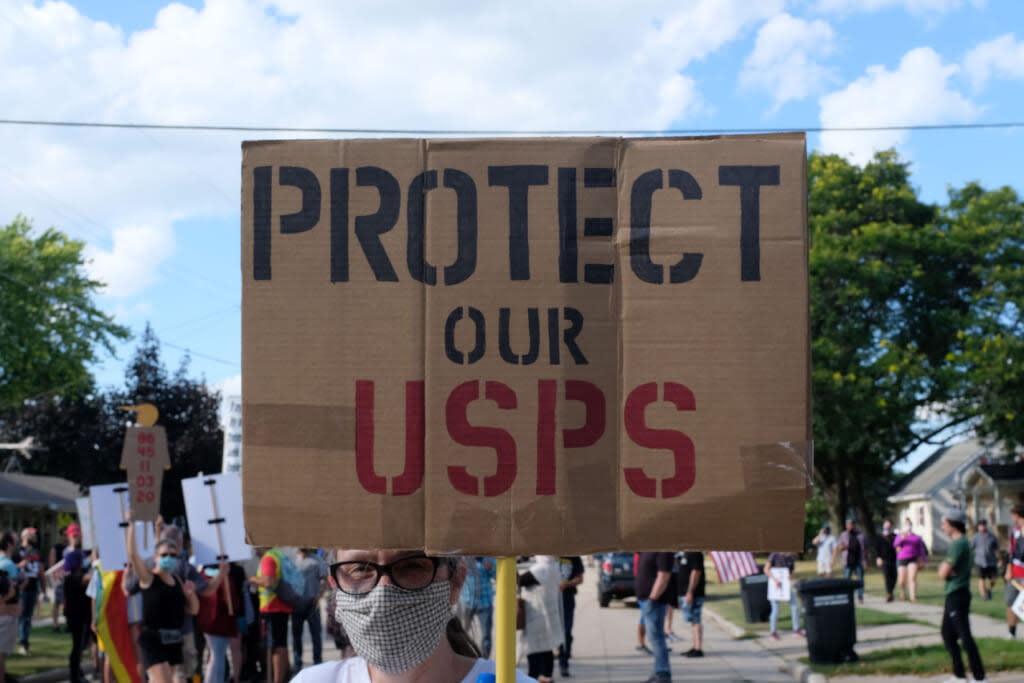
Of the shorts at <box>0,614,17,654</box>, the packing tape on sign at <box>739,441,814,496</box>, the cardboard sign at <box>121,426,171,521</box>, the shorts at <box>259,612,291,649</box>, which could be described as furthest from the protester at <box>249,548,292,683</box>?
the packing tape on sign at <box>739,441,814,496</box>

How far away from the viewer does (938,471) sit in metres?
67.8

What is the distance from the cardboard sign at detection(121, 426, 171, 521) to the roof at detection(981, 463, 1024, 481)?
48644mm

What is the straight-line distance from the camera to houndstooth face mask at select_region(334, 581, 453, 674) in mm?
2885

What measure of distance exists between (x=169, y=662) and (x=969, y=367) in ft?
107

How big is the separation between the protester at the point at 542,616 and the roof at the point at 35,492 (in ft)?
156

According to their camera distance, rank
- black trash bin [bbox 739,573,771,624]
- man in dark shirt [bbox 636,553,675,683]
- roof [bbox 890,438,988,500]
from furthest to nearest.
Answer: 1. roof [bbox 890,438,988,500]
2. black trash bin [bbox 739,573,771,624]
3. man in dark shirt [bbox 636,553,675,683]

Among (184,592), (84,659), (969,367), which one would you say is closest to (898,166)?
(969,367)

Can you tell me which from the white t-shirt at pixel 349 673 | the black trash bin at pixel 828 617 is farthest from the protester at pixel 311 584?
the white t-shirt at pixel 349 673

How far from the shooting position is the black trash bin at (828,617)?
13773 mm

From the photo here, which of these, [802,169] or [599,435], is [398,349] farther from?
[802,169]

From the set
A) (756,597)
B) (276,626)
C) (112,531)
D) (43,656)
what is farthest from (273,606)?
(756,597)

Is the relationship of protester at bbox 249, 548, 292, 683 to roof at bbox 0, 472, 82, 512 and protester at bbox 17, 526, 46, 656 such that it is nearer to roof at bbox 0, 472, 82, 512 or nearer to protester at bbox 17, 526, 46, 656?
protester at bbox 17, 526, 46, 656

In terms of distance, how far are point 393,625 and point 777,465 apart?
3.45 ft

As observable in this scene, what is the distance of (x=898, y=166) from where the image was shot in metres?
41.3
